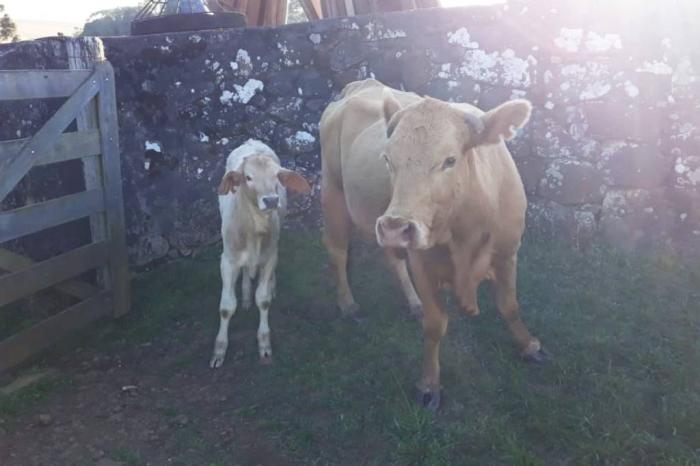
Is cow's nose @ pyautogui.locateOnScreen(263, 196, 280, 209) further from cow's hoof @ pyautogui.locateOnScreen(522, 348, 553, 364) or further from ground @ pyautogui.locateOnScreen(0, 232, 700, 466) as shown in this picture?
cow's hoof @ pyautogui.locateOnScreen(522, 348, 553, 364)

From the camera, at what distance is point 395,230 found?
332cm

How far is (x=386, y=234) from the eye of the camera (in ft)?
10.9

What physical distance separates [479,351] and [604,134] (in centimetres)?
256

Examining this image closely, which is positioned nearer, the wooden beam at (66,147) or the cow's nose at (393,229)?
the cow's nose at (393,229)

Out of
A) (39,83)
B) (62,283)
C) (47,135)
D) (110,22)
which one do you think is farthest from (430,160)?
(110,22)

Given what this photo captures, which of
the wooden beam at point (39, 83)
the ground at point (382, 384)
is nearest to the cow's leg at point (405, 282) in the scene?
the ground at point (382, 384)

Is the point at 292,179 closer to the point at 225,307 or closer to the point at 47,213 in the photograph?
the point at 225,307

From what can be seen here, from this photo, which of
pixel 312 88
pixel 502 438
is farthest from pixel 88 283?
pixel 502 438

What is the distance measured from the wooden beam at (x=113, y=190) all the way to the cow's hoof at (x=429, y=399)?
2.83 metres

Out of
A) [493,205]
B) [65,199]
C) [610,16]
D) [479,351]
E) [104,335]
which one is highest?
[610,16]

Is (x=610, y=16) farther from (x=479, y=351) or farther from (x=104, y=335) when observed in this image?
(x=104, y=335)

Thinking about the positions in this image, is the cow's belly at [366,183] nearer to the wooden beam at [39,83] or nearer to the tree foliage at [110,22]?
the wooden beam at [39,83]

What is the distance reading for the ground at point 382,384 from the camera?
374cm

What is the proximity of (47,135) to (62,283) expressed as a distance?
1260 millimetres
